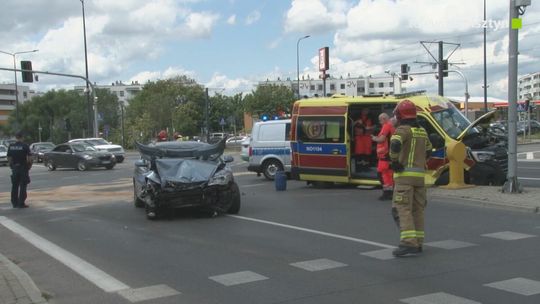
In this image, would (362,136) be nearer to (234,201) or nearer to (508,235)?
(234,201)

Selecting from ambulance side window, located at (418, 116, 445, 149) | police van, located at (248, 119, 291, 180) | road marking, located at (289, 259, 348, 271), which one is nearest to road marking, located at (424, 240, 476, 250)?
road marking, located at (289, 259, 348, 271)

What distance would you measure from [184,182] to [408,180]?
475 centimetres

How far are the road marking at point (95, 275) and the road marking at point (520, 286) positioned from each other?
3276 mm

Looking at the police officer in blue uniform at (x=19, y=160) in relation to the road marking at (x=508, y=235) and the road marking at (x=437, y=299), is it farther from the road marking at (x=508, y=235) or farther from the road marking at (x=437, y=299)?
the road marking at (x=437, y=299)

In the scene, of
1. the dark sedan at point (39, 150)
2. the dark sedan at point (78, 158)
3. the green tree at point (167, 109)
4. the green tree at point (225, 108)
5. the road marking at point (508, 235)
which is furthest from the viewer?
the green tree at point (225, 108)

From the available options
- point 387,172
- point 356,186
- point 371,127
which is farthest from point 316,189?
point 387,172

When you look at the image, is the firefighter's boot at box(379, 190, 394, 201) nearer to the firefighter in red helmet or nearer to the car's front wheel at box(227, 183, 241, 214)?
the car's front wheel at box(227, 183, 241, 214)

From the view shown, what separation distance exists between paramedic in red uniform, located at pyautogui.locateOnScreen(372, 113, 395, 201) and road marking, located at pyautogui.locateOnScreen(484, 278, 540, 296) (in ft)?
20.9

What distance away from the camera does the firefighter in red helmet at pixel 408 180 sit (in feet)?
24.2

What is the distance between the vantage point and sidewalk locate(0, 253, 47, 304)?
566 centimetres

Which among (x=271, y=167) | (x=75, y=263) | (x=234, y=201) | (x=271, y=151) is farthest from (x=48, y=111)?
(x=75, y=263)

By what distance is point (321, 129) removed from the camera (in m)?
15.7

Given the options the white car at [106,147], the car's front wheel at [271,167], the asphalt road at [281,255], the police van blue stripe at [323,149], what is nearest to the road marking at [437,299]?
the asphalt road at [281,255]

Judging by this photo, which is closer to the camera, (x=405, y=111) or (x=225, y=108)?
(x=405, y=111)
